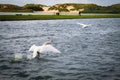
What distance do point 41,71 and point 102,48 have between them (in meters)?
6.32

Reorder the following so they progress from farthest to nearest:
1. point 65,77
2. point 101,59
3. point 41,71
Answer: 1. point 101,59
2. point 41,71
3. point 65,77

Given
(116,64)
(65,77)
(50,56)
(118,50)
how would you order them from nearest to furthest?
1. (65,77)
2. (116,64)
3. (50,56)
4. (118,50)

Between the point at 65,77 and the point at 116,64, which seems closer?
the point at 65,77

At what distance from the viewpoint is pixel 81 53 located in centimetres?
1433

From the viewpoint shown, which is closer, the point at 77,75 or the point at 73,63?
the point at 77,75

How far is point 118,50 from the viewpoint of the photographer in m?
15.3

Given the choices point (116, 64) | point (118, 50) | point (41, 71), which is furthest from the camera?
point (118, 50)

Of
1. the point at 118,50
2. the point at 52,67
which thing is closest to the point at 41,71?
the point at 52,67

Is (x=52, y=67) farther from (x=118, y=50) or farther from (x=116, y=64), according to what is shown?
(x=118, y=50)

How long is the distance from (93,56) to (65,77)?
405 centimetres

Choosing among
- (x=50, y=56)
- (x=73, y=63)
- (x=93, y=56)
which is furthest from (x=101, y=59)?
(x=50, y=56)

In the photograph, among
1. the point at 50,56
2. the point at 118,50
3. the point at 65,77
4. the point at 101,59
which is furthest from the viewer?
the point at 118,50

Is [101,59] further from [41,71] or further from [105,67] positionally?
[41,71]

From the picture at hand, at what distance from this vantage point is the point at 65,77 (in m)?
9.79
